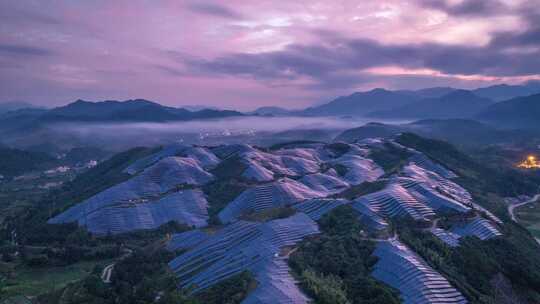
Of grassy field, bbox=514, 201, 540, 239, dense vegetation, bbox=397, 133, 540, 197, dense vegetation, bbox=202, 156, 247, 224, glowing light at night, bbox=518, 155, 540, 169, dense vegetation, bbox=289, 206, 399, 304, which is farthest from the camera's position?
glowing light at night, bbox=518, 155, 540, 169

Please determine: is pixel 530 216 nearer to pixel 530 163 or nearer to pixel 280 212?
pixel 280 212

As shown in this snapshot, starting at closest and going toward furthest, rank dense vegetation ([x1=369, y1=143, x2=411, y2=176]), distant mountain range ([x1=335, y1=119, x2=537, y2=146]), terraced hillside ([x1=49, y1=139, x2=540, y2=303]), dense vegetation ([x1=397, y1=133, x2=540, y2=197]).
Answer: terraced hillside ([x1=49, y1=139, x2=540, y2=303]), dense vegetation ([x1=397, y1=133, x2=540, y2=197]), dense vegetation ([x1=369, y1=143, x2=411, y2=176]), distant mountain range ([x1=335, y1=119, x2=537, y2=146])

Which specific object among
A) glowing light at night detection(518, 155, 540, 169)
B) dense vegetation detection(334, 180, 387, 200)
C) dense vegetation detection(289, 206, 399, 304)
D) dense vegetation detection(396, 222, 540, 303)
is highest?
dense vegetation detection(334, 180, 387, 200)

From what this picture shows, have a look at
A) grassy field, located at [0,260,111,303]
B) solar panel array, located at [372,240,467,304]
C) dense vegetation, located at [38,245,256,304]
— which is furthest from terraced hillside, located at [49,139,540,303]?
grassy field, located at [0,260,111,303]

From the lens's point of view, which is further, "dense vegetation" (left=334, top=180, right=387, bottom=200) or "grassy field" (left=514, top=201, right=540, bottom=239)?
"grassy field" (left=514, top=201, right=540, bottom=239)

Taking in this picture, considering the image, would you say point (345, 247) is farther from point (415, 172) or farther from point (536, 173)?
point (536, 173)

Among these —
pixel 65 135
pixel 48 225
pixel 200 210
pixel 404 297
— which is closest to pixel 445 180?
pixel 200 210

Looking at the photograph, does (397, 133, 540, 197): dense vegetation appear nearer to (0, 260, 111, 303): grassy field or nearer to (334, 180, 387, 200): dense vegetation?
(334, 180, 387, 200): dense vegetation

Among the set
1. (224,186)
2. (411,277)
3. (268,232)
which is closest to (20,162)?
(224,186)
